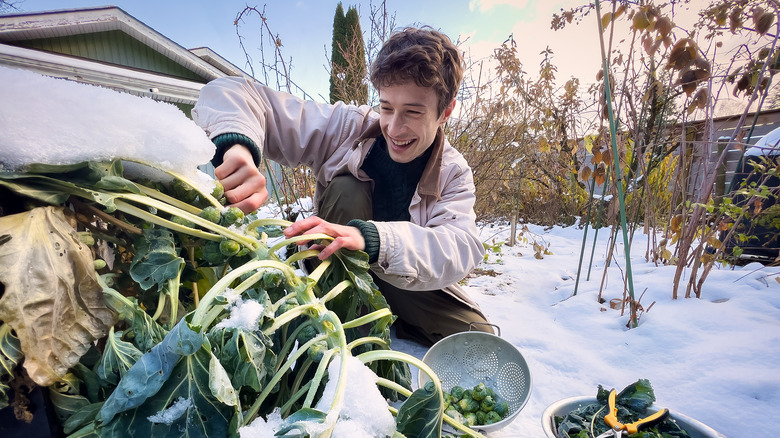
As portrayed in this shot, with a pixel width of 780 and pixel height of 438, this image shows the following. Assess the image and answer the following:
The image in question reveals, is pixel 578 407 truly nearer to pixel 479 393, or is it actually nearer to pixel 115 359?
pixel 479 393

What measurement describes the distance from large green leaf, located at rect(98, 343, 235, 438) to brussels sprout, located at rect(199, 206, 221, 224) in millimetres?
337

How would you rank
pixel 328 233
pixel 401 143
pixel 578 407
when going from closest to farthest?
pixel 328 233
pixel 578 407
pixel 401 143

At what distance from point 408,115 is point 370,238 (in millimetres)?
781

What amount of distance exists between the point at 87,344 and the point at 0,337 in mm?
122

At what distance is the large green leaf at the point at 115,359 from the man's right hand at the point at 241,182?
50 cm

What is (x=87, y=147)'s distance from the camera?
26.2 inches

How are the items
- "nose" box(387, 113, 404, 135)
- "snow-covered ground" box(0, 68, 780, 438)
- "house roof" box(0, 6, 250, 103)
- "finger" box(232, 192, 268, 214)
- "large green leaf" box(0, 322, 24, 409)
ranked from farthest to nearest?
"house roof" box(0, 6, 250, 103)
"nose" box(387, 113, 404, 135)
"finger" box(232, 192, 268, 214)
"snow-covered ground" box(0, 68, 780, 438)
"large green leaf" box(0, 322, 24, 409)

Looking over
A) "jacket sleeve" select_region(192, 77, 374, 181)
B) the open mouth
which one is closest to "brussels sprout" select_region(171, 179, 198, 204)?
"jacket sleeve" select_region(192, 77, 374, 181)

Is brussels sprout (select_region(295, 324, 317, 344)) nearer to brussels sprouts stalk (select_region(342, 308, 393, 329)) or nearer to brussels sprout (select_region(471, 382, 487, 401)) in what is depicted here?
brussels sprouts stalk (select_region(342, 308, 393, 329))

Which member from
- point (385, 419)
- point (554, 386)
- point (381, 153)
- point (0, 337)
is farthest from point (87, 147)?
point (554, 386)

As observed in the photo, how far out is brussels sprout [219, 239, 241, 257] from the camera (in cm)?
79

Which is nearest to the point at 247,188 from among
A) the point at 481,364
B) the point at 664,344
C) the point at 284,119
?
the point at 284,119

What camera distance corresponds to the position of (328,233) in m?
1.00

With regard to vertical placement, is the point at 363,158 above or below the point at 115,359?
above
